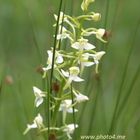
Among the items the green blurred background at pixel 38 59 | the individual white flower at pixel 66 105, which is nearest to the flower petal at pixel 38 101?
the individual white flower at pixel 66 105

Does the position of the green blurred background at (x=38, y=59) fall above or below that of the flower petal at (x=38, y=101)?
below

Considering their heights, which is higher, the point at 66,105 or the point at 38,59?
the point at 66,105

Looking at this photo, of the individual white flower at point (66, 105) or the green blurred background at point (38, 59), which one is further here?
the green blurred background at point (38, 59)

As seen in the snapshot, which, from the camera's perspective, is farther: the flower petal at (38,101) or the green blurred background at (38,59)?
the green blurred background at (38,59)

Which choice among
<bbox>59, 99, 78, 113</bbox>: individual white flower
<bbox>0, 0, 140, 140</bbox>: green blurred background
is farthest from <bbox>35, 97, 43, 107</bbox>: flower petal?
<bbox>0, 0, 140, 140</bbox>: green blurred background

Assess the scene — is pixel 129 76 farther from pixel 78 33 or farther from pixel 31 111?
pixel 78 33

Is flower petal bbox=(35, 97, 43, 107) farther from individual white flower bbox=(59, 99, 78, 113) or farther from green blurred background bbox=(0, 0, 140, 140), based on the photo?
green blurred background bbox=(0, 0, 140, 140)

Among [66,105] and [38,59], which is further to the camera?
[38,59]

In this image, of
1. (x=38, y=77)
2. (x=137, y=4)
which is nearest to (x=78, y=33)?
(x=38, y=77)

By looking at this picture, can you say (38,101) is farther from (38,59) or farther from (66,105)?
(38,59)

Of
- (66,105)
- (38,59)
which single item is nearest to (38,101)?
(66,105)

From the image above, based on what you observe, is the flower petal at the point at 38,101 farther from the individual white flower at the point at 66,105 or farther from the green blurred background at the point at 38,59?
the green blurred background at the point at 38,59
